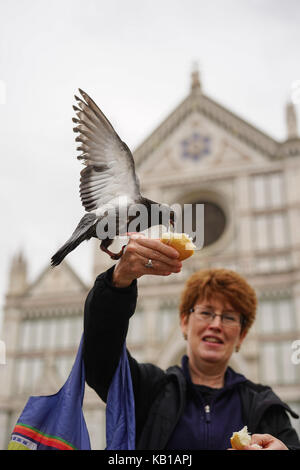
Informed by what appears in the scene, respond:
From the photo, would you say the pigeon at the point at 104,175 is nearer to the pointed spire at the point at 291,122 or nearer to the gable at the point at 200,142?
the gable at the point at 200,142

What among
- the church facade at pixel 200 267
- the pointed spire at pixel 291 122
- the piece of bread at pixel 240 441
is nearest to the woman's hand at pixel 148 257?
the piece of bread at pixel 240 441

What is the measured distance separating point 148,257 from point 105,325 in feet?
2.03

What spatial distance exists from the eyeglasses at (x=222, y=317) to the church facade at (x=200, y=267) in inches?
508

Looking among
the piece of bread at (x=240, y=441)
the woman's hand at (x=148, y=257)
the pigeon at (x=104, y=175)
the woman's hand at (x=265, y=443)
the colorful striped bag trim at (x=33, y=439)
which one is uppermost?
the pigeon at (x=104, y=175)

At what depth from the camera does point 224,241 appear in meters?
17.8

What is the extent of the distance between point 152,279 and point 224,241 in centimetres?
284

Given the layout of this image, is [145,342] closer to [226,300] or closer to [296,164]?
[296,164]

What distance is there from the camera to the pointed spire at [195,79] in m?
20.6

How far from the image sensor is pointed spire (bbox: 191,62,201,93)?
2061 centimetres

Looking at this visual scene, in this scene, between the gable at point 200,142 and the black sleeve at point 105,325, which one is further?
the gable at point 200,142

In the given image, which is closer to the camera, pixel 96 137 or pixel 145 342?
pixel 96 137

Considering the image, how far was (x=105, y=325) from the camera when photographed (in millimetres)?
A: 2643

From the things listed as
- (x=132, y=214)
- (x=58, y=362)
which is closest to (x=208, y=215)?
(x=58, y=362)

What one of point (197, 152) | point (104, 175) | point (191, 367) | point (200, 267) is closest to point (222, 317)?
point (191, 367)
